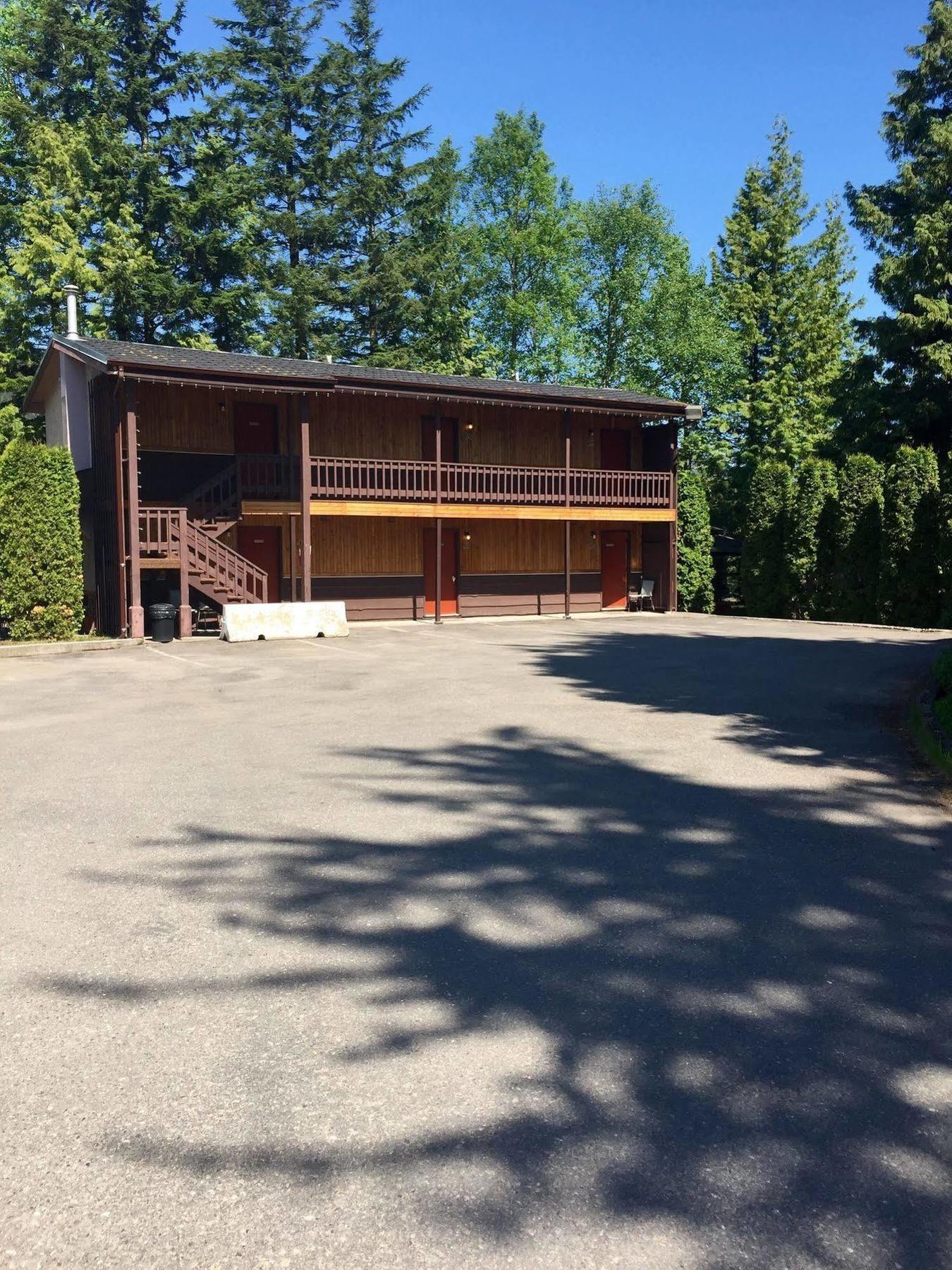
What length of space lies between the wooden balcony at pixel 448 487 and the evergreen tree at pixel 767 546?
2456mm

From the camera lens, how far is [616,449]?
31047mm

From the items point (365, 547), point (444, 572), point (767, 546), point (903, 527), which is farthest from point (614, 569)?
point (903, 527)

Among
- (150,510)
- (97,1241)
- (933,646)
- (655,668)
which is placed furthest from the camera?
(150,510)

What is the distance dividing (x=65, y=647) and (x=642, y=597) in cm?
1731

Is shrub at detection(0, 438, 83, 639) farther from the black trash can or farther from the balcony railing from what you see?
the balcony railing

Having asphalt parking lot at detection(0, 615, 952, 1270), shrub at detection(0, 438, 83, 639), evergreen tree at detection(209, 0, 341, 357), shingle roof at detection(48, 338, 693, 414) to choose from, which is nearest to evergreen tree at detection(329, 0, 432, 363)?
evergreen tree at detection(209, 0, 341, 357)

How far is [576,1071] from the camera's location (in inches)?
127

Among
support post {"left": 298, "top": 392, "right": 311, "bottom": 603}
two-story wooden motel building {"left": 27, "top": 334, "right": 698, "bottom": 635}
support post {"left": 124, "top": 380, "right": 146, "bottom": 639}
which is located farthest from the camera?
support post {"left": 298, "top": 392, "right": 311, "bottom": 603}

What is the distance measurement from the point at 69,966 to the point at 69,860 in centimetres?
153

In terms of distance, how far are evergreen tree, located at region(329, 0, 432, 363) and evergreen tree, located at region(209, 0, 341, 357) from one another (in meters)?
0.61

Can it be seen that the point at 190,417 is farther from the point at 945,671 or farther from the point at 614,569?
the point at 945,671

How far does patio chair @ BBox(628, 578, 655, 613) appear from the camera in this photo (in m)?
30.1

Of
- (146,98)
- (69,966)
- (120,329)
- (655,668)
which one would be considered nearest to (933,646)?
(655,668)

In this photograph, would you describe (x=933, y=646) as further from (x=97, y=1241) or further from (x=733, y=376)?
(x=733, y=376)
